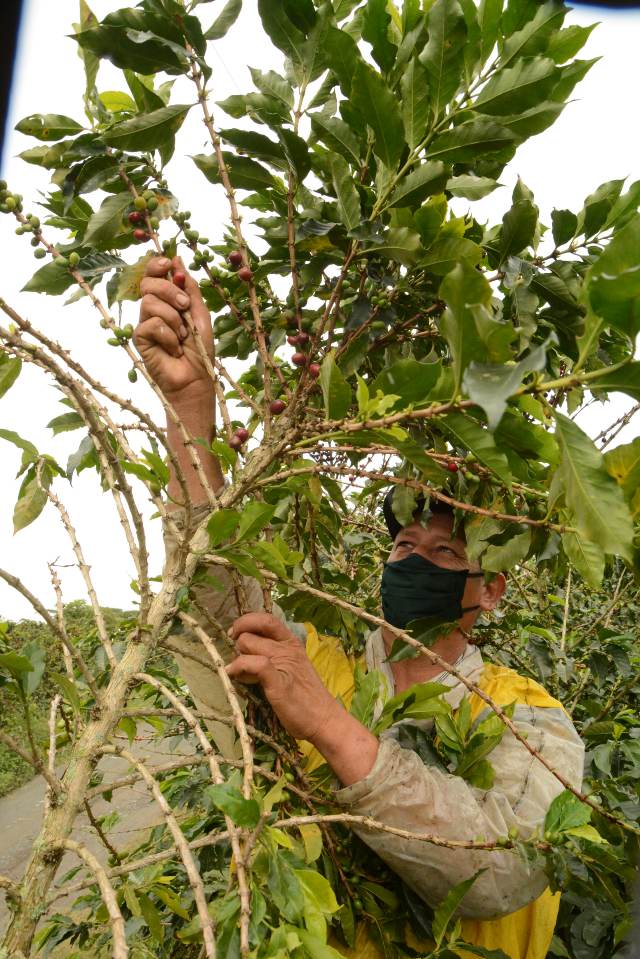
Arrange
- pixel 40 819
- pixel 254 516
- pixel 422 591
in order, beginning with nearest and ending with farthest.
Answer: pixel 254 516, pixel 422 591, pixel 40 819

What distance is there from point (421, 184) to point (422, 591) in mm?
1293

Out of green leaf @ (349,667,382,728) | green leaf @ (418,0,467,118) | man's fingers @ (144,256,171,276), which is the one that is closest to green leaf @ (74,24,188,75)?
man's fingers @ (144,256,171,276)

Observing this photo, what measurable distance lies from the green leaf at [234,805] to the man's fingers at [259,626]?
0.61 meters

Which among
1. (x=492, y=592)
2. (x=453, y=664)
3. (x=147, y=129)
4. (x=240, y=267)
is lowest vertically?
(x=453, y=664)

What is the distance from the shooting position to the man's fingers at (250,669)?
4.15 ft

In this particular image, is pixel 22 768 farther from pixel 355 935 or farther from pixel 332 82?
pixel 332 82

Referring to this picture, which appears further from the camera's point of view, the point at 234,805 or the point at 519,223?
the point at 519,223

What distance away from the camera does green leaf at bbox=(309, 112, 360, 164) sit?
1.20 meters

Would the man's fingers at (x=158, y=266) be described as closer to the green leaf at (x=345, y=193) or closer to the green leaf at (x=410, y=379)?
the green leaf at (x=345, y=193)

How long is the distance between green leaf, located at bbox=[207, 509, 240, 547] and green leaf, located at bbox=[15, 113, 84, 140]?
2.91 ft

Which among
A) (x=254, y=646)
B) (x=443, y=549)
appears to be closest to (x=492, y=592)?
(x=443, y=549)

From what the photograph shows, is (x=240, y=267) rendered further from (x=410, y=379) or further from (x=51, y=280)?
(x=410, y=379)

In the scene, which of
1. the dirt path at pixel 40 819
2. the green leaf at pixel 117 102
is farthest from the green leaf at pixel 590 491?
the dirt path at pixel 40 819

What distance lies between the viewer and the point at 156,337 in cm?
131
